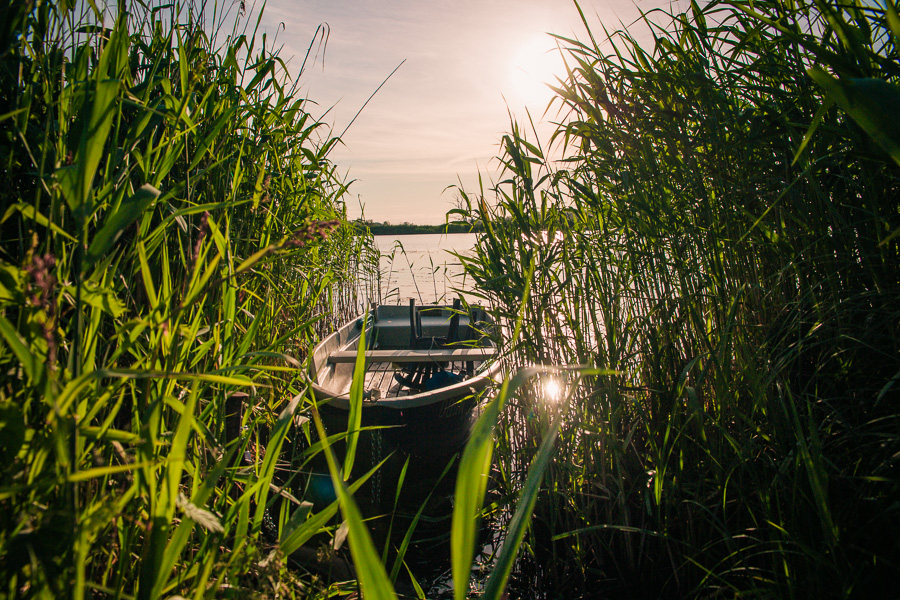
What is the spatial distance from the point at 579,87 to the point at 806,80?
0.83m

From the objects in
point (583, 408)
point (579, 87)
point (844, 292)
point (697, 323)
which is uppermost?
point (579, 87)

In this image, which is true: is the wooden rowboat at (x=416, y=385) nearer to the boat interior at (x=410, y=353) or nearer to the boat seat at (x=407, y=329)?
the boat interior at (x=410, y=353)

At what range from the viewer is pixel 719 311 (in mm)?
2059

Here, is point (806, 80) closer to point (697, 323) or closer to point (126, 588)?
point (697, 323)

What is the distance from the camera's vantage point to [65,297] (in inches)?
42.2

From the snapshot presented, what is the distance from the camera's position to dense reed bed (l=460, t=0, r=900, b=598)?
1.44 m

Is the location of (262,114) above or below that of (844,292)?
above

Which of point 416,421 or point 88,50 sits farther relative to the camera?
point 416,421

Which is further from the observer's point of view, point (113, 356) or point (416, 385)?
point (416, 385)

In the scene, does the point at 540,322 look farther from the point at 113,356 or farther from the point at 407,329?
the point at 407,329

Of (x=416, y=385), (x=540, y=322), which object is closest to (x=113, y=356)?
(x=540, y=322)

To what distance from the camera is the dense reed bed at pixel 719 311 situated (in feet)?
4.73

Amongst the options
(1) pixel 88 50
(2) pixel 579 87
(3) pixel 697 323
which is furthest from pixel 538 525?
(1) pixel 88 50

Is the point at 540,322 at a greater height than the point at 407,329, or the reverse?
the point at 540,322
